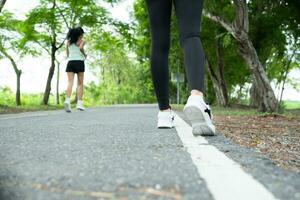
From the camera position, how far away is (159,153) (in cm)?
262

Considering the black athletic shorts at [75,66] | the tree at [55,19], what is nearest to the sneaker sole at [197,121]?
the black athletic shorts at [75,66]

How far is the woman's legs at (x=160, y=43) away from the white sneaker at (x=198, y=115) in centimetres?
65

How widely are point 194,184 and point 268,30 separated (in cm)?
1556

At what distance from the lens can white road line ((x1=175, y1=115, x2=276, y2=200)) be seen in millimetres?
1633

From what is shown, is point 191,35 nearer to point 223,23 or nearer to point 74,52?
point 74,52

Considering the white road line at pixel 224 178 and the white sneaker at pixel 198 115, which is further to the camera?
the white sneaker at pixel 198 115

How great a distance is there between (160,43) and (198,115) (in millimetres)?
855

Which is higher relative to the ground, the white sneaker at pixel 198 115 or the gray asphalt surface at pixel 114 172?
the white sneaker at pixel 198 115

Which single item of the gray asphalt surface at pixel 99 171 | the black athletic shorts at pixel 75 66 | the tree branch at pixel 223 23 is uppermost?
the tree branch at pixel 223 23

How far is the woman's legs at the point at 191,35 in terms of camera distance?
3.58 meters

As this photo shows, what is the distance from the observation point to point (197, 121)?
342cm

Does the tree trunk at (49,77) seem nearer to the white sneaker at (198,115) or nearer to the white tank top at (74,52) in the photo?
the white tank top at (74,52)

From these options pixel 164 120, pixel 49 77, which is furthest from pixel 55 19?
pixel 164 120

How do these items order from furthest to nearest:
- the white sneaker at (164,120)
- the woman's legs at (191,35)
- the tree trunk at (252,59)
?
1. the tree trunk at (252,59)
2. the white sneaker at (164,120)
3. the woman's legs at (191,35)
